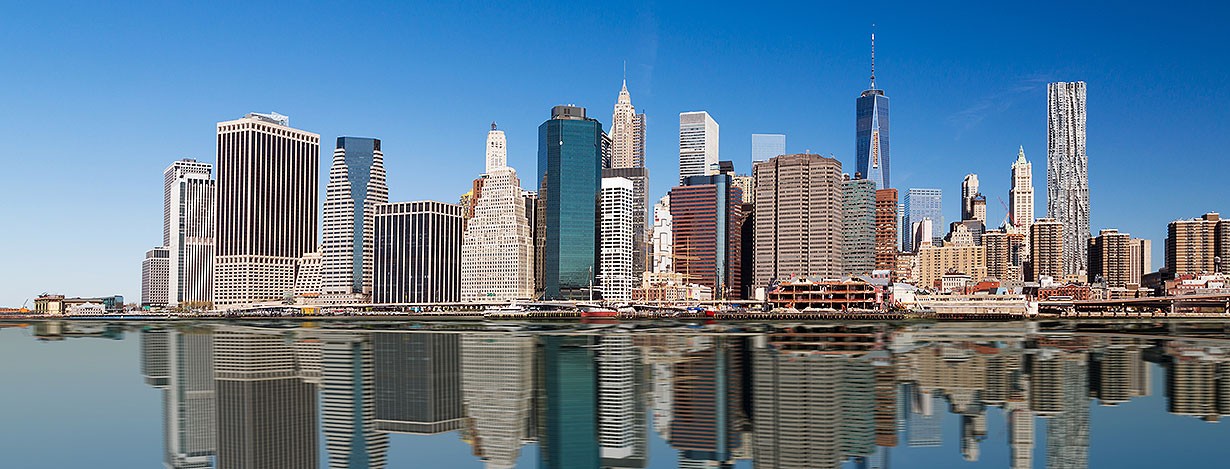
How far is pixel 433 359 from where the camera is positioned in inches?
3012

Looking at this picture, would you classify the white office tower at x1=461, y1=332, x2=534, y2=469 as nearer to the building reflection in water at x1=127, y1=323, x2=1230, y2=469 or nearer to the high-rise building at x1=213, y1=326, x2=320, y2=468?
the building reflection in water at x1=127, y1=323, x2=1230, y2=469

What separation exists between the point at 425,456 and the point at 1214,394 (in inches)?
1646

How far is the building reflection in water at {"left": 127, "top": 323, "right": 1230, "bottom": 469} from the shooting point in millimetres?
34969

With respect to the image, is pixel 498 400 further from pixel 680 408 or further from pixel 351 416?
pixel 680 408

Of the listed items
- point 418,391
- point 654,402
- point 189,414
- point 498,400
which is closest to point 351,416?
point 189,414

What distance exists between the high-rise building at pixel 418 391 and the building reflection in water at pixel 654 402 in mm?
163

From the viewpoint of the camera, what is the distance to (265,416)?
4175cm

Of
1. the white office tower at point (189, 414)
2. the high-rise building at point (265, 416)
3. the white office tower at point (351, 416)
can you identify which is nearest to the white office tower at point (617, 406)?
the white office tower at point (351, 416)

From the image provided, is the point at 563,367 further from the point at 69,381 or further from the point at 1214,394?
the point at 1214,394

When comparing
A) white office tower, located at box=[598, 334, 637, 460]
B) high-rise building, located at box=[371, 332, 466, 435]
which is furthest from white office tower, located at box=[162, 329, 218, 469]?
white office tower, located at box=[598, 334, 637, 460]

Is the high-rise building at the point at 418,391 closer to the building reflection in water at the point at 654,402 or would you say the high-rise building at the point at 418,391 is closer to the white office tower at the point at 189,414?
the building reflection in water at the point at 654,402

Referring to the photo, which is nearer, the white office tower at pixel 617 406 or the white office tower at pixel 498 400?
the white office tower at pixel 617 406

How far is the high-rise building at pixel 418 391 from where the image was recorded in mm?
41375

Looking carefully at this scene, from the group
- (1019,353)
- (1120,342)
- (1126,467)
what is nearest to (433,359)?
(1019,353)
